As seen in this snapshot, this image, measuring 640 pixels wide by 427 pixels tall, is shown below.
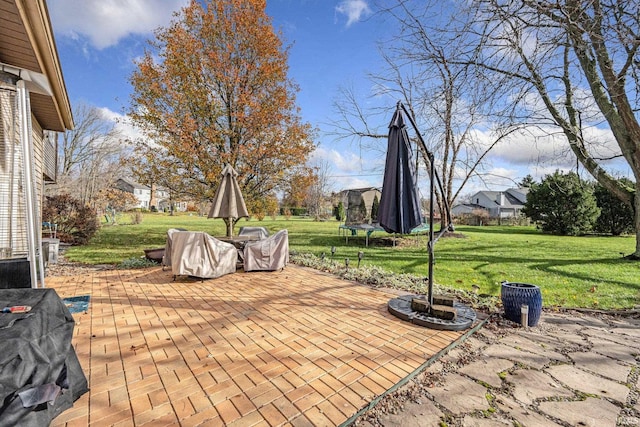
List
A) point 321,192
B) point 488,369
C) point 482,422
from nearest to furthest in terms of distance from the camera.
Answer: point 482,422
point 488,369
point 321,192

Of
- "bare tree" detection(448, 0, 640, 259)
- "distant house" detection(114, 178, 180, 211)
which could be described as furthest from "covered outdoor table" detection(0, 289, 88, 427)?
"distant house" detection(114, 178, 180, 211)

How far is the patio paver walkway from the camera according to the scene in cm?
204

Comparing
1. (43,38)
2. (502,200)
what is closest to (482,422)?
(43,38)

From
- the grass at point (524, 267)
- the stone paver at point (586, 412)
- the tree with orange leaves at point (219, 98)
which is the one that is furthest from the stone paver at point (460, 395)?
the tree with orange leaves at point (219, 98)

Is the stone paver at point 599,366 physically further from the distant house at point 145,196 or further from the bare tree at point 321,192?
the distant house at point 145,196

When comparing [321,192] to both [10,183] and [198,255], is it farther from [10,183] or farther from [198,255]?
[10,183]

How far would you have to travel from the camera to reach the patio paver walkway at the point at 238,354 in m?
2.04

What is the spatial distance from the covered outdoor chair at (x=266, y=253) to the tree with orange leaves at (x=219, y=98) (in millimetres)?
4508

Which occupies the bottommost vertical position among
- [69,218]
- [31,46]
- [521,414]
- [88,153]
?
[521,414]

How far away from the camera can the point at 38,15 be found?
9.30 feet

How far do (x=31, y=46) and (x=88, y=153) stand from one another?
26.1 meters

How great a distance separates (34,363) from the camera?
Answer: 1.46 meters

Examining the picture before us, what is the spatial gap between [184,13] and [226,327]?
37.1 feet

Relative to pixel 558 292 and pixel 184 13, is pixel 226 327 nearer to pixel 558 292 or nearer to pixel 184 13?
pixel 558 292
